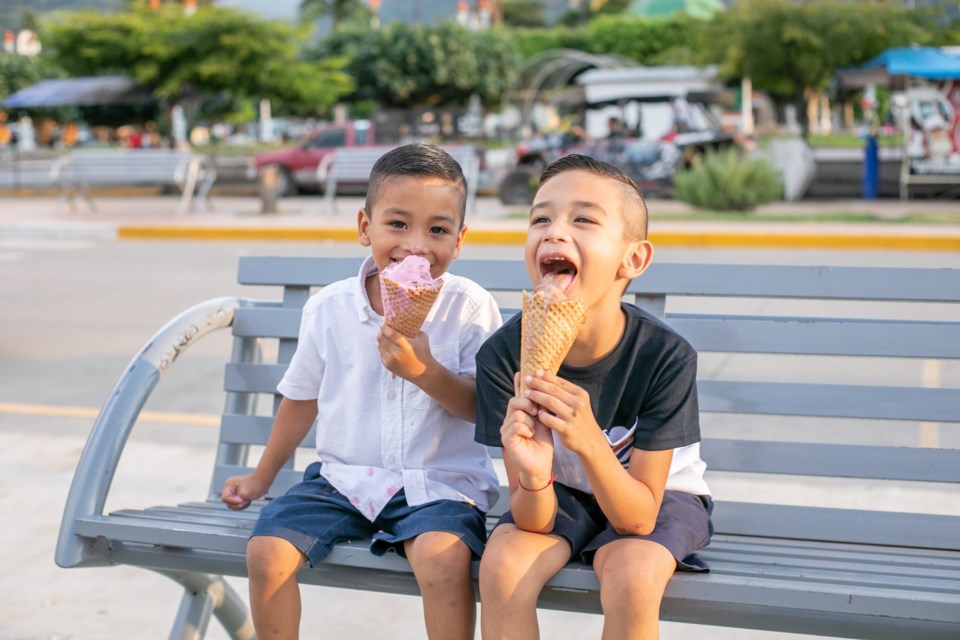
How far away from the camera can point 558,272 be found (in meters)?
2.36

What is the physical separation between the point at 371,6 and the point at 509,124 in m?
35.5

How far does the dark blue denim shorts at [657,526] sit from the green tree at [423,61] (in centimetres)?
4384

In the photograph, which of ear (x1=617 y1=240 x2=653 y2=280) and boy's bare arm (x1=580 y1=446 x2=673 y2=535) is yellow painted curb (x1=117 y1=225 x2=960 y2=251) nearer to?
A: ear (x1=617 y1=240 x2=653 y2=280)

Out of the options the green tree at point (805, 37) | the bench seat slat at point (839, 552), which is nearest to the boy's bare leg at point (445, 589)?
the bench seat slat at point (839, 552)

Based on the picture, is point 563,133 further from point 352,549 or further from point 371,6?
point 371,6

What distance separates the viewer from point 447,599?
95.1 inches

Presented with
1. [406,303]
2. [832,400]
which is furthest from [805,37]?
[406,303]

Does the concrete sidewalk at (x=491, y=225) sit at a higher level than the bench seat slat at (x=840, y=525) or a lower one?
lower

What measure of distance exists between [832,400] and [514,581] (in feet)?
3.43

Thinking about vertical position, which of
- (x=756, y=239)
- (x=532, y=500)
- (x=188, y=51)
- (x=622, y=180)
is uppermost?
(x=188, y=51)

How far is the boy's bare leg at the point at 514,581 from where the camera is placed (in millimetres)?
2266

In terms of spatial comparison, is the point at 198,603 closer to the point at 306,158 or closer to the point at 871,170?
the point at 871,170

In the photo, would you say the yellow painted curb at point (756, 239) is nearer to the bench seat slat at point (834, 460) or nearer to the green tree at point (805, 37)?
the green tree at point (805, 37)

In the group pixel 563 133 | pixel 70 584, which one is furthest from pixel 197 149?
pixel 70 584
